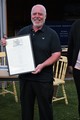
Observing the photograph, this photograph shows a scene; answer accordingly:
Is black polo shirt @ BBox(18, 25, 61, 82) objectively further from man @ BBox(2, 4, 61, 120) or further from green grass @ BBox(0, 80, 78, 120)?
green grass @ BBox(0, 80, 78, 120)

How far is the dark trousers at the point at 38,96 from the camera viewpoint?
13.6ft

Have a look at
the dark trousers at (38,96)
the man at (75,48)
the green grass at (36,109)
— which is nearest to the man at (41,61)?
the dark trousers at (38,96)

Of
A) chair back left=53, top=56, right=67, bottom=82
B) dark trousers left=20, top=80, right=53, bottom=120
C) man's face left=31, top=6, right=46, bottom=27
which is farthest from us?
chair back left=53, top=56, right=67, bottom=82

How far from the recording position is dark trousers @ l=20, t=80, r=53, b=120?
4141 millimetres

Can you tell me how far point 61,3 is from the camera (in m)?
11.0

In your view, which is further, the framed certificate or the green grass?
the green grass

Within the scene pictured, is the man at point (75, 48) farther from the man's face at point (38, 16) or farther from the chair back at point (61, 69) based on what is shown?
the chair back at point (61, 69)

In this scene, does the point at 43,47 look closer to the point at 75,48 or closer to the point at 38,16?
the point at 38,16

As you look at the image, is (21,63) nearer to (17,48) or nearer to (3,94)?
(17,48)

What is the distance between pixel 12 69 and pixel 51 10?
278 inches

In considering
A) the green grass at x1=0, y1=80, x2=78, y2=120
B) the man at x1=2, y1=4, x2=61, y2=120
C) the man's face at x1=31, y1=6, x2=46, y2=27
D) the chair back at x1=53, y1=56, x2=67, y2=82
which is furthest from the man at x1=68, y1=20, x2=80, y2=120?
the chair back at x1=53, y1=56, x2=67, y2=82

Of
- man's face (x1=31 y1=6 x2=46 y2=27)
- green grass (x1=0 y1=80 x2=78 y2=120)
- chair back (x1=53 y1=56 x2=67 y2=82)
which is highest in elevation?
man's face (x1=31 y1=6 x2=46 y2=27)

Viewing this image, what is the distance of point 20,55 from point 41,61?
0.85ft

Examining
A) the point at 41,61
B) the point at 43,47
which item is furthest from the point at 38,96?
the point at 43,47
